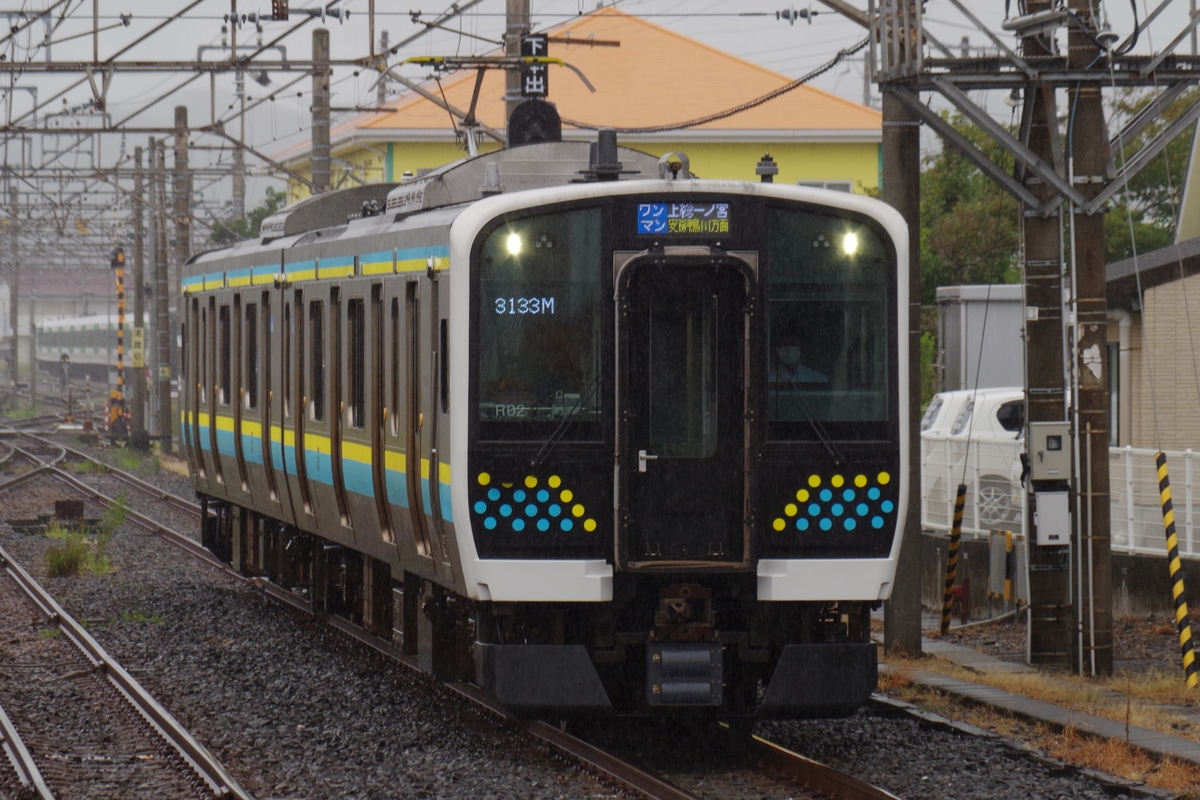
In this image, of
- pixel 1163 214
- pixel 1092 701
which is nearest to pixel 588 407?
pixel 1092 701

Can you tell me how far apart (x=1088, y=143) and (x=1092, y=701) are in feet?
11.4

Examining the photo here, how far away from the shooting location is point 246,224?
52.5 m

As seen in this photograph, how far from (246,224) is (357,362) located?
41.9m

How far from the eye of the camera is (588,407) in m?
9.09

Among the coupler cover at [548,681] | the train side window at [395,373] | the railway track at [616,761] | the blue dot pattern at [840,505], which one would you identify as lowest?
the railway track at [616,761]

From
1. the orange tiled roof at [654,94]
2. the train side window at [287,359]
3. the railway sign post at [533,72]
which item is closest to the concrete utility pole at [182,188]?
the orange tiled roof at [654,94]

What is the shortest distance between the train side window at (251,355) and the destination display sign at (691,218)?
20.5 feet

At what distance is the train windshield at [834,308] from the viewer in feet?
30.3

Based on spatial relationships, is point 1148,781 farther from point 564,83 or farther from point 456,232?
point 564,83

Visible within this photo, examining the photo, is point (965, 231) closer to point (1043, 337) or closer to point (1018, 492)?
point (1018, 492)

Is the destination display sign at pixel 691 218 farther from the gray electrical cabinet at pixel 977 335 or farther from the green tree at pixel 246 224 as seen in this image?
the green tree at pixel 246 224

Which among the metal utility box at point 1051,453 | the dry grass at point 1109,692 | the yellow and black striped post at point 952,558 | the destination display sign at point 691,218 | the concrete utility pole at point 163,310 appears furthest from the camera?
the concrete utility pole at point 163,310

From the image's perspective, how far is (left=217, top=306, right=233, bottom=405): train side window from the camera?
15805 mm

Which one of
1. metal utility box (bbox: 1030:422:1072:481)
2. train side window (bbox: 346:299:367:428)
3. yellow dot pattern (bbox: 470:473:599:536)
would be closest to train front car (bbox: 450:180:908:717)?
yellow dot pattern (bbox: 470:473:599:536)
